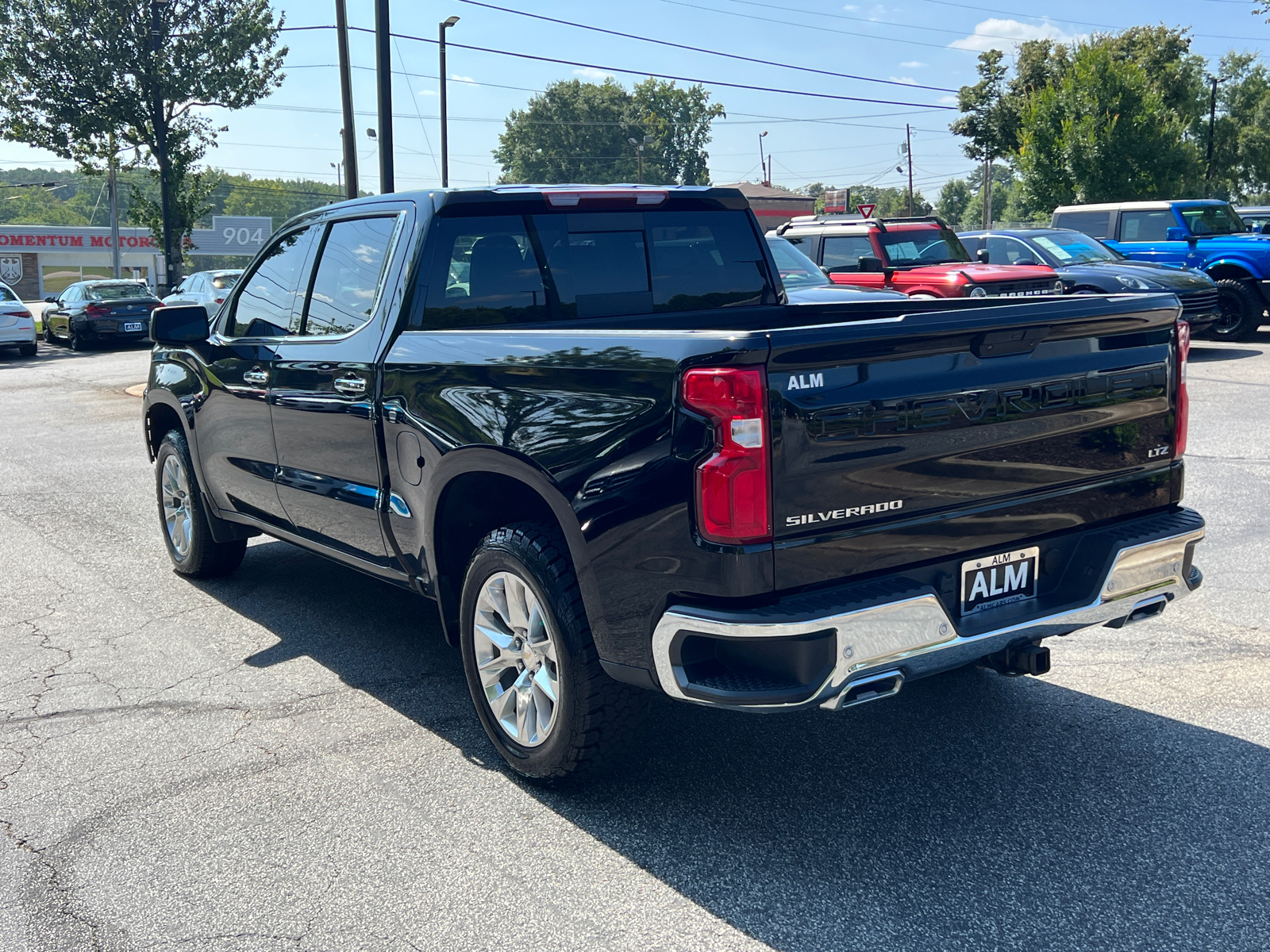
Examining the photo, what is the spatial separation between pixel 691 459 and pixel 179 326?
143 inches

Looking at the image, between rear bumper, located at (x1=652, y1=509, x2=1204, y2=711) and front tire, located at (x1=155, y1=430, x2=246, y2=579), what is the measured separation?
3.89 meters

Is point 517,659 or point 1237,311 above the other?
point 1237,311

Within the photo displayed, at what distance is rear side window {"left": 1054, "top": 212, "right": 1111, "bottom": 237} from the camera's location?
63.8 feet

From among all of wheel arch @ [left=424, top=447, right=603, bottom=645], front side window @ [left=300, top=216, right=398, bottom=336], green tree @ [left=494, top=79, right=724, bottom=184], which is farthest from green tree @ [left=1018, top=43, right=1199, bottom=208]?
green tree @ [left=494, top=79, right=724, bottom=184]

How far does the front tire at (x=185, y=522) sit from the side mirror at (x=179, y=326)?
0.72 meters

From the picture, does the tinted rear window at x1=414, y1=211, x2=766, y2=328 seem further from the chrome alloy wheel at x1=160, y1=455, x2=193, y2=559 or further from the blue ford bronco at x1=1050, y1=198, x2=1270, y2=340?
the blue ford bronco at x1=1050, y1=198, x2=1270, y2=340

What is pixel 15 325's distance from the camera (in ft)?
79.4

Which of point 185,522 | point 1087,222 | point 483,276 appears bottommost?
point 185,522

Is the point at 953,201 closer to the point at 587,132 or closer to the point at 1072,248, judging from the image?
the point at 587,132

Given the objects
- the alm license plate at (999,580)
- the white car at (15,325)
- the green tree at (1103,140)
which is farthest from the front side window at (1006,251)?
the green tree at (1103,140)

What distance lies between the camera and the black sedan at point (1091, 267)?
48.6ft

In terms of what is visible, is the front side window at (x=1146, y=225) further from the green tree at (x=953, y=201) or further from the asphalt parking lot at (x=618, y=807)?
the green tree at (x=953, y=201)

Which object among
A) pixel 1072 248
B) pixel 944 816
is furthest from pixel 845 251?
pixel 944 816

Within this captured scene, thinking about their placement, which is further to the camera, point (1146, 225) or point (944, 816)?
point (1146, 225)
